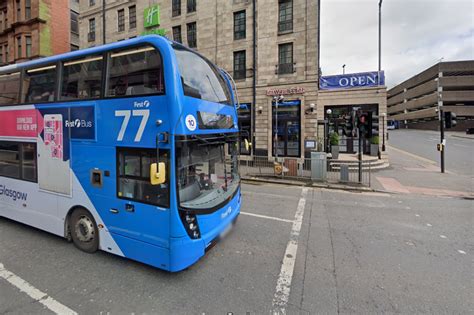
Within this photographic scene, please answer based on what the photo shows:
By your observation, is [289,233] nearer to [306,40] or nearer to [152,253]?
[152,253]

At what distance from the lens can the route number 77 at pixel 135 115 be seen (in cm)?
347

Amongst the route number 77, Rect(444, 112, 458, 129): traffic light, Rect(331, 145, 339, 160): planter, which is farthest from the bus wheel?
Rect(444, 112, 458, 129): traffic light

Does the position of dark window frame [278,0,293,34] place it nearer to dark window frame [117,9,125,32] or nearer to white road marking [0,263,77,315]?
dark window frame [117,9,125,32]

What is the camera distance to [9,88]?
521 centimetres

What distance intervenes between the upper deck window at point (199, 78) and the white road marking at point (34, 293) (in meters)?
3.18

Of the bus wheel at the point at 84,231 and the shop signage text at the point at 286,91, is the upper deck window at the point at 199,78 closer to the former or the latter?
the bus wheel at the point at 84,231

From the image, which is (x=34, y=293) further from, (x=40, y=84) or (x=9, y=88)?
(x=9, y=88)

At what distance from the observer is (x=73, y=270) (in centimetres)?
375

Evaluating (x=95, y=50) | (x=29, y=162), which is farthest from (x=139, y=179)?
(x=29, y=162)

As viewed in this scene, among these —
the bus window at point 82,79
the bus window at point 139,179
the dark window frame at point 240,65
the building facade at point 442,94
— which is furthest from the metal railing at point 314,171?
the building facade at point 442,94

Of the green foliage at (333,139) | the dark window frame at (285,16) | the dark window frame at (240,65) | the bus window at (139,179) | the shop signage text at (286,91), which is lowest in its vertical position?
the bus window at (139,179)

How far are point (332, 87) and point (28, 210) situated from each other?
18.3 m

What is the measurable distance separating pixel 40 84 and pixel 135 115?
9.07ft

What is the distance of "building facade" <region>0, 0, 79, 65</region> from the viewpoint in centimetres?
2362
